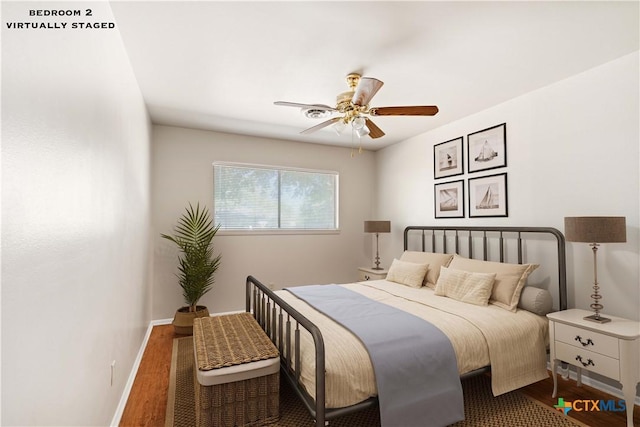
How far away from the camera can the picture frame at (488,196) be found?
11.3ft

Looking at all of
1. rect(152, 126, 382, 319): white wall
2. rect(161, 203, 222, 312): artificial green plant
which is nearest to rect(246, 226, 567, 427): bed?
rect(161, 203, 222, 312): artificial green plant

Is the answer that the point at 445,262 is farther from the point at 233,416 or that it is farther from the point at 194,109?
the point at 194,109

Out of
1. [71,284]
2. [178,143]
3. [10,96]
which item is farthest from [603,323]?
[178,143]

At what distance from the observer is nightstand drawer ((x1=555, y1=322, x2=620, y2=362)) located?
213 cm

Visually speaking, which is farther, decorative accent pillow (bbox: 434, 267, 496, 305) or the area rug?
decorative accent pillow (bbox: 434, 267, 496, 305)

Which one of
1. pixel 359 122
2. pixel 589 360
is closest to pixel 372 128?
pixel 359 122

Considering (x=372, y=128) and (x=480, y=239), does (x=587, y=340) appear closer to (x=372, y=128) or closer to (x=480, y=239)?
(x=480, y=239)

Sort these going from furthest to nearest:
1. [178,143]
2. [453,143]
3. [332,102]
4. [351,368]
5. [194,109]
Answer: [178,143], [453,143], [194,109], [332,102], [351,368]

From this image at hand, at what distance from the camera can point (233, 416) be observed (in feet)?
6.44

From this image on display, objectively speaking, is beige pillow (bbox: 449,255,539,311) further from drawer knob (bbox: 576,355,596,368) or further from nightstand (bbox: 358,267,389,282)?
nightstand (bbox: 358,267,389,282)

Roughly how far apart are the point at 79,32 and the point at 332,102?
233cm

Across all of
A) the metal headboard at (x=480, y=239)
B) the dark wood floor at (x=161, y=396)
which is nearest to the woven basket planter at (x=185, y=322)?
the dark wood floor at (x=161, y=396)

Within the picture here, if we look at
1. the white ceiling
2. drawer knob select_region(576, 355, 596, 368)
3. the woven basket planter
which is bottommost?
the woven basket planter

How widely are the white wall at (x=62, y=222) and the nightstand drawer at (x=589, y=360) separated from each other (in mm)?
3051
